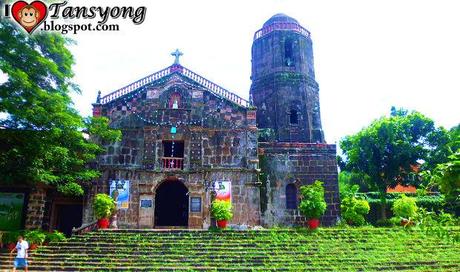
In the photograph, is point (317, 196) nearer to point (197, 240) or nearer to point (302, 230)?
point (302, 230)

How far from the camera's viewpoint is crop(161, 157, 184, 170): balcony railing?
64.1ft

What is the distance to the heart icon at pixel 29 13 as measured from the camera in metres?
13.1

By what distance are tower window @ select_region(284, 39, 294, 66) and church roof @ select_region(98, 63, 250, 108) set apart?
4.83 metres

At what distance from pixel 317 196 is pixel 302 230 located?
179 cm

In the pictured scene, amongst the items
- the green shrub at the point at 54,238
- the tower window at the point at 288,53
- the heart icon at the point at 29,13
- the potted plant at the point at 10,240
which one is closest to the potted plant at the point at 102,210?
the green shrub at the point at 54,238

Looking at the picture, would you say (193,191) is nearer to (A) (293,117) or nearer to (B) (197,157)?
(B) (197,157)

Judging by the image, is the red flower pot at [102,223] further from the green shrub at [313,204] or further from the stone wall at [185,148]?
the green shrub at [313,204]

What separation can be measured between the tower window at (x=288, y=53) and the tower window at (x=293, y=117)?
3.18 metres

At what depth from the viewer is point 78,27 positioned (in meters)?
13.6

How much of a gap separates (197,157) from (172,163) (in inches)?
51.8

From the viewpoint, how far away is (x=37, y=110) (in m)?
13.5

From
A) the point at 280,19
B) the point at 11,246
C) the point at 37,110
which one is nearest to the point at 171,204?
the point at 11,246

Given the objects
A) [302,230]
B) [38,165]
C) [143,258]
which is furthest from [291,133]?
[38,165]

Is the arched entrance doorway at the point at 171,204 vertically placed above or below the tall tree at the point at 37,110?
below
